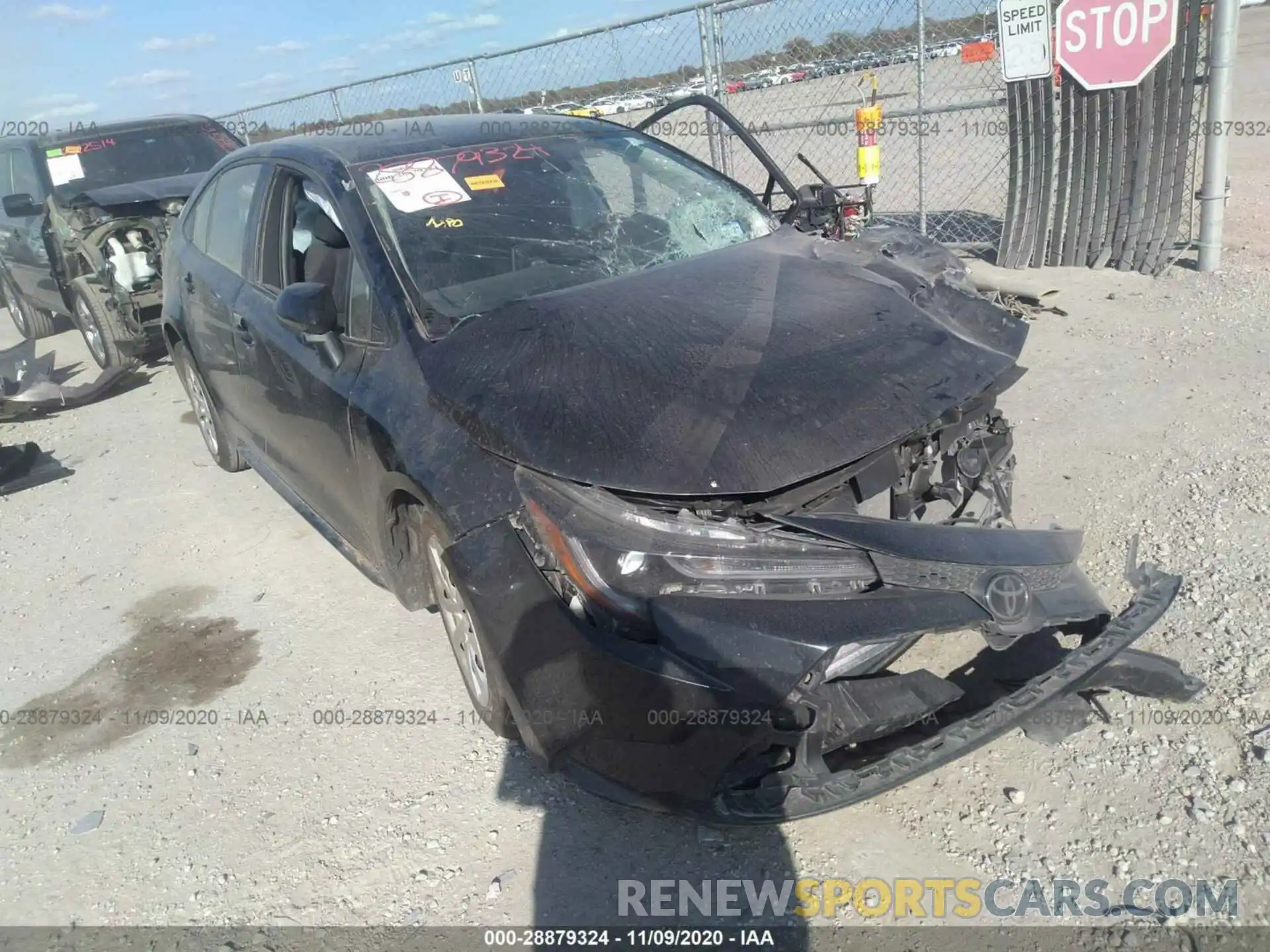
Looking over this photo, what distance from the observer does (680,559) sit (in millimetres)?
2230

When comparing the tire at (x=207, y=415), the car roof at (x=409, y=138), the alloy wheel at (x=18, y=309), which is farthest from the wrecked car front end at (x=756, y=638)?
the alloy wheel at (x=18, y=309)

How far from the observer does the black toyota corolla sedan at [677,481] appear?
7.09 ft

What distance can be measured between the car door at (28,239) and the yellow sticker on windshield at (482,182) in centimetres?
603

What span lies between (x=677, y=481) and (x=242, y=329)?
261 centimetres

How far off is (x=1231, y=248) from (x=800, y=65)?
12.8 feet

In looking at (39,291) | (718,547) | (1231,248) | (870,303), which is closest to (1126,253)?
(1231,248)

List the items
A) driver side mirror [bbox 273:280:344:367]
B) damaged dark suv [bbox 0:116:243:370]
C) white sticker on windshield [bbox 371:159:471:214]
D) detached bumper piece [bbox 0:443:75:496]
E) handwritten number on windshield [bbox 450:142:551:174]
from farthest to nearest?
damaged dark suv [bbox 0:116:243:370] → detached bumper piece [bbox 0:443:75:496] → handwritten number on windshield [bbox 450:142:551:174] → white sticker on windshield [bbox 371:159:471:214] → driver side mirror [bbox 273:280:344:367]

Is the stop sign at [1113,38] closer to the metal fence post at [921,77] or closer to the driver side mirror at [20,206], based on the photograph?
the metal fence post at [921,77]

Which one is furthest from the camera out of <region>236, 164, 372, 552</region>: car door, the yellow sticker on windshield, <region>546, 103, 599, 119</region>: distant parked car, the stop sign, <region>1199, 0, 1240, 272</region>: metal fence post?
<region>546, 103, 599, 119</region>: distant parked car

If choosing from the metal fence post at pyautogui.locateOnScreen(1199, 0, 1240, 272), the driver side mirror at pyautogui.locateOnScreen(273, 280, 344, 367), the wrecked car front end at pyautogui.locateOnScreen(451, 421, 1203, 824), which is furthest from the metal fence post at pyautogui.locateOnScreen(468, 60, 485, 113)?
the wrecked car front end at pyautogui.locateOnScreen(451, 421, 1203, 824)

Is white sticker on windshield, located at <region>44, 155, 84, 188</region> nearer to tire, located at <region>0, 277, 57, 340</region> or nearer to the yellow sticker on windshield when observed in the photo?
tire, located at <region>0, 277, 57, 340</region>

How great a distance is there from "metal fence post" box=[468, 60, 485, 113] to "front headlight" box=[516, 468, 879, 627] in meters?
9.42

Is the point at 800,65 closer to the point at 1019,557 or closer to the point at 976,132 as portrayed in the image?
the point at 976,132

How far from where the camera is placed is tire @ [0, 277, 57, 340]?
9648 mm
